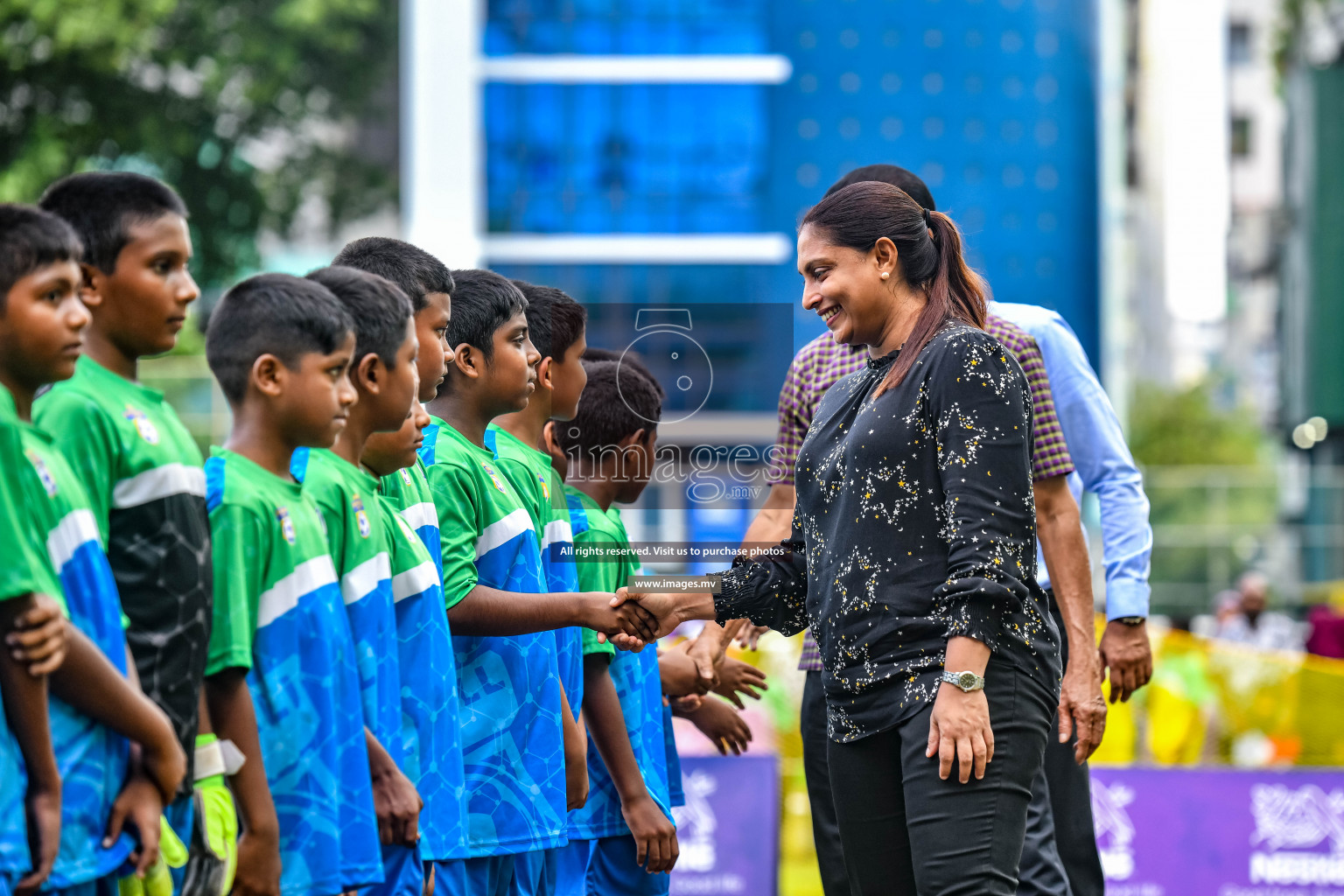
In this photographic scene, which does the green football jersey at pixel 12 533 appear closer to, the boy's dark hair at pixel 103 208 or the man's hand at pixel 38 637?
the man's hand at pixel 38 637

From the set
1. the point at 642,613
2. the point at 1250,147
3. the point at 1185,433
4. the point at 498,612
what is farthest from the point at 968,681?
the point at 1250,147

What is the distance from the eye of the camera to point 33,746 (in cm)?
221

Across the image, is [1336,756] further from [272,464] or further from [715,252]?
[715,252]

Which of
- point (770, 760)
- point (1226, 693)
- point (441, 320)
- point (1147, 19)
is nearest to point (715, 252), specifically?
point (1226, 693)

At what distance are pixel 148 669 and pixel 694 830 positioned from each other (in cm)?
533

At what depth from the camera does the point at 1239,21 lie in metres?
71.2

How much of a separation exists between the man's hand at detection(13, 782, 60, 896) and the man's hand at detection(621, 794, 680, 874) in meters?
1.92

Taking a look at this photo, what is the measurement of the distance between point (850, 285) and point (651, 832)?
5.17 ft

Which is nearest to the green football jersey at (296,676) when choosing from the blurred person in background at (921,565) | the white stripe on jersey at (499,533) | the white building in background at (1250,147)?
the white stripe on jersey at (499,533)

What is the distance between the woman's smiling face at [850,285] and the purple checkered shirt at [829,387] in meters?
0.51

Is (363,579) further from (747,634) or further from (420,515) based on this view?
(747,634)

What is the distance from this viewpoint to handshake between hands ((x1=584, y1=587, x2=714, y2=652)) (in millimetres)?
3529

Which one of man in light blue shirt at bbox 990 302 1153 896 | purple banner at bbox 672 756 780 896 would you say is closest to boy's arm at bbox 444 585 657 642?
man in light blue shirt at bbox 990 302 1153 896

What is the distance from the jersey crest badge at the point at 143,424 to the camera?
2504 millimetres
